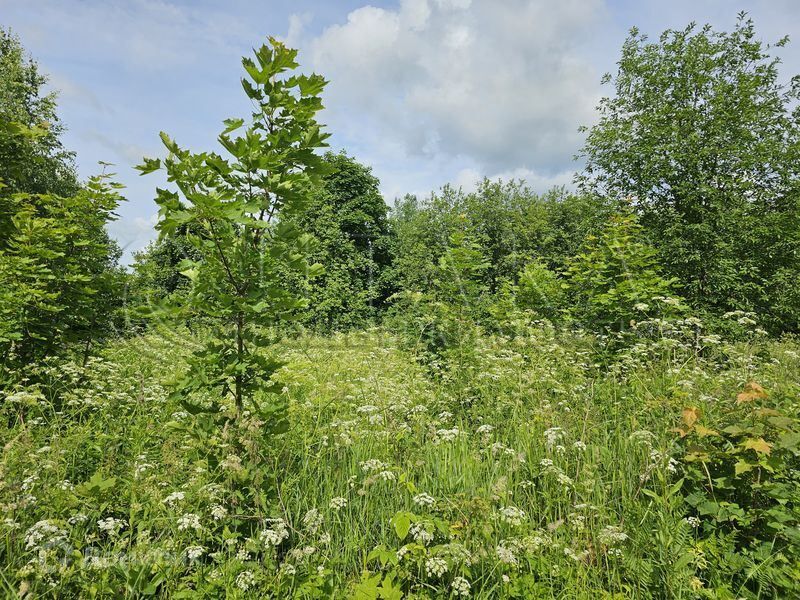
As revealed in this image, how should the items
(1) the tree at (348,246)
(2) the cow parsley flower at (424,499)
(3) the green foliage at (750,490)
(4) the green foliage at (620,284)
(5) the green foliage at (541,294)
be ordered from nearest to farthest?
(3) the green foliage at (750,490) → (2) the cow parsley flower at (424,499) → (4) the green foliage at (620,284) → (5) the green foliage at (541,294) → (1) the tree at (348,246)

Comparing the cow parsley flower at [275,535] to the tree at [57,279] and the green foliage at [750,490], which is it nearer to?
the green foliage at [750,490]

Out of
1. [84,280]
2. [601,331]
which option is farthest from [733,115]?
[84,280]

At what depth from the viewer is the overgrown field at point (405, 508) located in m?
2.18

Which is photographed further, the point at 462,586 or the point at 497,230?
the point at 497,230

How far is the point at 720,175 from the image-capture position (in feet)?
27.7

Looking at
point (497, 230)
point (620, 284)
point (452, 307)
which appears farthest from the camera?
point (497, 230)

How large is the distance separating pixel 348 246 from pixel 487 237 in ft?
31.1

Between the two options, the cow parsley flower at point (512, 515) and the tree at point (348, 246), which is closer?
the cow parsley flower at point (512, 515)

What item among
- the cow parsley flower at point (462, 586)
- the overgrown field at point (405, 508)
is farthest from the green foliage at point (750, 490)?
the cow parsley flower at point (462, 586)

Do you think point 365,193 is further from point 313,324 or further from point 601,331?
point 601,331

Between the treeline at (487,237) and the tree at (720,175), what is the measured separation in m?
0.03

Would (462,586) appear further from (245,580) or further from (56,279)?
(56,279)

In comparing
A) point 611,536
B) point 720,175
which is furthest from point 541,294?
point 611,536

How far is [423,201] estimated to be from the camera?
28609mm
